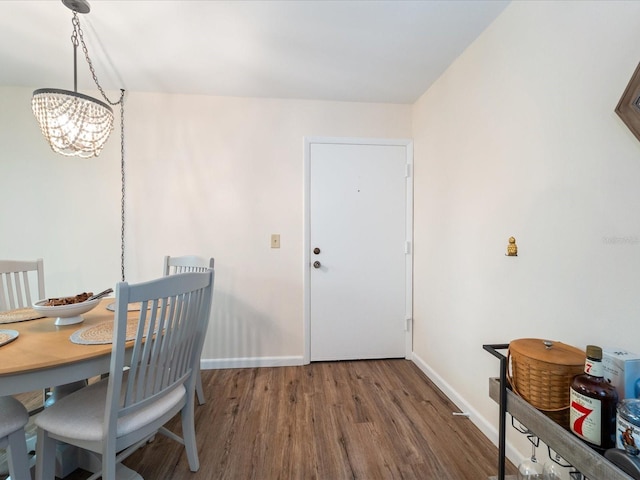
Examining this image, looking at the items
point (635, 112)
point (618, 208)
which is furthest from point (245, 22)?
point (618, 208)

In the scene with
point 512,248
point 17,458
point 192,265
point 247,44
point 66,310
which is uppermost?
point 247,44

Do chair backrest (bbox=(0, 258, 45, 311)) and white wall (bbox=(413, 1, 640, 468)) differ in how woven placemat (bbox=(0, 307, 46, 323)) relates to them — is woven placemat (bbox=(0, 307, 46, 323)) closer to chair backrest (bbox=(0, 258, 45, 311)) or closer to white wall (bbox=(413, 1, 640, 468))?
chair backrest (bbox=(0, 258, 45, 311))

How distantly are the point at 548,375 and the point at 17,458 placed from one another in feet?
6.29

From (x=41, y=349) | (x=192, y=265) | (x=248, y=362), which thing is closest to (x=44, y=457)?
(x=41, y=349)

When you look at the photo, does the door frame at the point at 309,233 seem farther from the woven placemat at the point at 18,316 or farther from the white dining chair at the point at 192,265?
the woven placemat at the point at 18,316

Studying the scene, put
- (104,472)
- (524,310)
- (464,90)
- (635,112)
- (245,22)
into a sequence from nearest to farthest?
(635,112), (104,472), (524,310), (245,22), (464,90)

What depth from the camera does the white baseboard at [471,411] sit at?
140 cm

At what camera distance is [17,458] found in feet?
3.39

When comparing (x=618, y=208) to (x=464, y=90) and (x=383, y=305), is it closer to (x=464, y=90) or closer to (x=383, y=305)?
(x=464, y=90)

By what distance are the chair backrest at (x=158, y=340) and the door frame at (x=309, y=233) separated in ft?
3.94

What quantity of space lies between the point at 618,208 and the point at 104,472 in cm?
200

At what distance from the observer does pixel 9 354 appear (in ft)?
3.27

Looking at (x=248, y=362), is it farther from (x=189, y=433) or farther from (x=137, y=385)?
(x=137, y=385)

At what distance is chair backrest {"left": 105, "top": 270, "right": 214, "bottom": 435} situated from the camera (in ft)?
3.12
